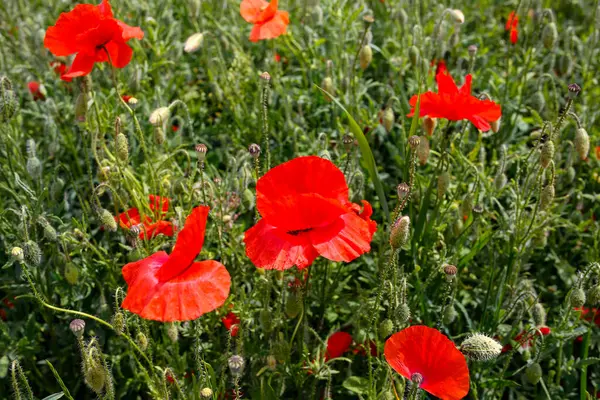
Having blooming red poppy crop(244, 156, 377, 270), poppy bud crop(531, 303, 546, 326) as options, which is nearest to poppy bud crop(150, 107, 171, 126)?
blooming red poppy crop(244, 156, 377, 270)

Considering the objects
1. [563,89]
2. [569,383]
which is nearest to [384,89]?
[563,89]

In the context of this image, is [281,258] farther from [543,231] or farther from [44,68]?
[44,68]

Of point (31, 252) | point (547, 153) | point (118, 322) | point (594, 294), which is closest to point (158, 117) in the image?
point (31, 252)

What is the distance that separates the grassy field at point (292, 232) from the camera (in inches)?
72.2

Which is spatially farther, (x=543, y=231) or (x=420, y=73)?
(x=420, y=73)

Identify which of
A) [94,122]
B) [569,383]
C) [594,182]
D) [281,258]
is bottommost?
[569,383]

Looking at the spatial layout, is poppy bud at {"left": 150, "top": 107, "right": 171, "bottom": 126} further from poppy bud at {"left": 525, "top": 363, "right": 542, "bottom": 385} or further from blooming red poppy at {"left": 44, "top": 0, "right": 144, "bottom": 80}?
poppy bud at {"left": 525, "top": 363, "right": 542, "bottom": 385}

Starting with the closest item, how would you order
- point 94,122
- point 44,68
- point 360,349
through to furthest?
1. point 360,349
2. point 94,122
3. point 44,68

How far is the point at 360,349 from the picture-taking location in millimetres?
2469

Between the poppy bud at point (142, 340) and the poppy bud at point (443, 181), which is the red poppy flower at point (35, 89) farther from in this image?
the poppy bud at point (443, 181)

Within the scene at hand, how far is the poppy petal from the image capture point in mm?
1771

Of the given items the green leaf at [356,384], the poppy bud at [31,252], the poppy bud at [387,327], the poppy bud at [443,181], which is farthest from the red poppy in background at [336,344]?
the poppy bud at [31,252]

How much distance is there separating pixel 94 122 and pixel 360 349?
54.5 inches

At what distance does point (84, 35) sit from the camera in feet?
7.61
